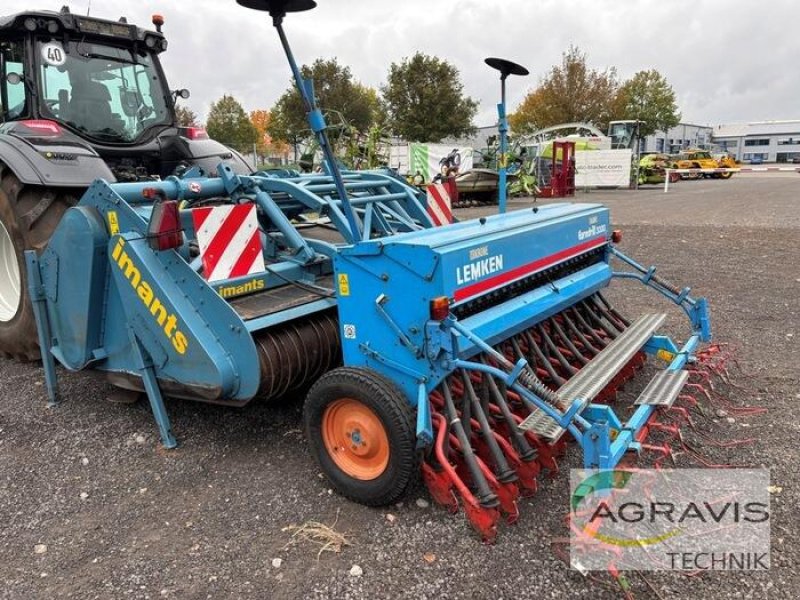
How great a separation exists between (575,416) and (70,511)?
7.34ft

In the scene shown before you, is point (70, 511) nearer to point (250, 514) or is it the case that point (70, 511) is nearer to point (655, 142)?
point (250, 514)

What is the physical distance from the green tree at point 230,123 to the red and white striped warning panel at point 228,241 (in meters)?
31.6

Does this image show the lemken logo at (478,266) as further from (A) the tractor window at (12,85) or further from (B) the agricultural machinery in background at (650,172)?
(B) the agricultural machinery in background at (650,172)

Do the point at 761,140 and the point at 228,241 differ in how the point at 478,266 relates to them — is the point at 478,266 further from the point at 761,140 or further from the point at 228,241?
A: the point at 761,140

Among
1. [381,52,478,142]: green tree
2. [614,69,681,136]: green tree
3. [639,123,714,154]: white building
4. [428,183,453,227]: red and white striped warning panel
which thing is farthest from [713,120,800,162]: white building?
[428,183,453,227]: red and white striped warning panel

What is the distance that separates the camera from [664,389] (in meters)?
3.05

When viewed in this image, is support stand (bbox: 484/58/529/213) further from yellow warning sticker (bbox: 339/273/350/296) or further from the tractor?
the tractor

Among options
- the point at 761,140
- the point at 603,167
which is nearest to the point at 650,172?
the point at 603,167

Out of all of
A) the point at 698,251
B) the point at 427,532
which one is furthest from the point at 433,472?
the point at 698,251

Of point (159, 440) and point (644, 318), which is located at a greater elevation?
point (644, 318)

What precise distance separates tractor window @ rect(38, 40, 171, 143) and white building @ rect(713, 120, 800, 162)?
78.5 meters

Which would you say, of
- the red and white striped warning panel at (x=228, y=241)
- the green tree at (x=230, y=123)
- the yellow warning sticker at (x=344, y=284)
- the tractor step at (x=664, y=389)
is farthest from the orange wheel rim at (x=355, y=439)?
the green tree at (x=230, y=123)

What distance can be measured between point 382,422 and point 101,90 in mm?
4097

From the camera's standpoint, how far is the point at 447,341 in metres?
2.49
